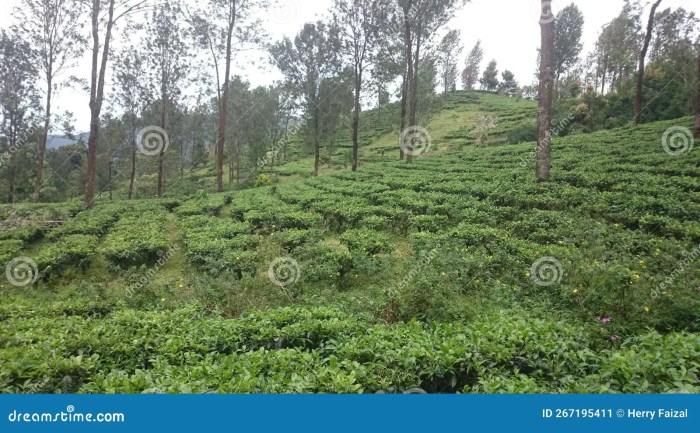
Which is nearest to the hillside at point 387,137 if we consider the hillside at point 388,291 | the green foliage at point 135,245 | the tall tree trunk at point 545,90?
the green foliage at point 135,245

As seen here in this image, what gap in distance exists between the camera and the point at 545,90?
11609 millimetres

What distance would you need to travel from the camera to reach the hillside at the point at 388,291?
3.43 meters

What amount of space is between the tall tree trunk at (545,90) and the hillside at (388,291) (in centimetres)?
96

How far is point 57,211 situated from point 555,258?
17.5m

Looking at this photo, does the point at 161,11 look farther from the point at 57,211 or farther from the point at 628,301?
the point at 628,301

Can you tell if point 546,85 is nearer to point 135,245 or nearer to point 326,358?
point 326,358

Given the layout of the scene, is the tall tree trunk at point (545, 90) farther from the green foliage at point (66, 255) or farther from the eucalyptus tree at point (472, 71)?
the eucalyptus tree at point (472, 71)

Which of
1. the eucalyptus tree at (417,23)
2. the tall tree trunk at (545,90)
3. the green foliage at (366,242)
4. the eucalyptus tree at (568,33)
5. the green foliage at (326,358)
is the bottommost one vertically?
the green foliage at (326,358)

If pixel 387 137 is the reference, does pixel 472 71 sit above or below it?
above

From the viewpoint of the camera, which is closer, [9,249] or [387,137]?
[9,249]

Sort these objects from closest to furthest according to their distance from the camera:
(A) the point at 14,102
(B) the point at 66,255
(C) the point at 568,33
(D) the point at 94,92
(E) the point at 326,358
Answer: (E) the point at 326,358
(B) the point at 66,255
(D) the point at 94,92
(A) the point at 14,102
(C) the point at 568,33

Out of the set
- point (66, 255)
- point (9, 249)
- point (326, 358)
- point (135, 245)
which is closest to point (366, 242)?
point (326, 358)

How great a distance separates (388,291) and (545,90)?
368 inches

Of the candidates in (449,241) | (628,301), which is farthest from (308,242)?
(628,301)
